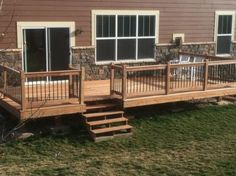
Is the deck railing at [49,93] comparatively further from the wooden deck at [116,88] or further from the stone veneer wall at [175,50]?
the stone veneer wall at [175,50]

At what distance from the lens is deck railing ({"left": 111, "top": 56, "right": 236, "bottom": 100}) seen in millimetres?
11000

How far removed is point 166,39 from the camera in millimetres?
15234

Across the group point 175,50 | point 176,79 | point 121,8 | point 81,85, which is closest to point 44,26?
point 121,8

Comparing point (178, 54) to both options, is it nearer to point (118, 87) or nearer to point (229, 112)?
point (229, 112)

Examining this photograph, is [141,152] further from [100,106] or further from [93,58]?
[93,58]

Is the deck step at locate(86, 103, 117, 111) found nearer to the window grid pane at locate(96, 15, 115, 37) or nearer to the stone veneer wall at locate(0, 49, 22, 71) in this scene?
the stone veneer wall at locate(0, 49, 22, 71)

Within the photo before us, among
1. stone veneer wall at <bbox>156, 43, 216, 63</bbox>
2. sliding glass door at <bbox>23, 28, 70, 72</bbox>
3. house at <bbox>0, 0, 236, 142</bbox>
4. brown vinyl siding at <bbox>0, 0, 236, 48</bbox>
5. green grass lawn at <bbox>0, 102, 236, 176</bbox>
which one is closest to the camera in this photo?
green grass lawn at <bbox>0, 102, 236, 176</bbox>

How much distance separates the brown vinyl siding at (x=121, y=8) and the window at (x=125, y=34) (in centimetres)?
23

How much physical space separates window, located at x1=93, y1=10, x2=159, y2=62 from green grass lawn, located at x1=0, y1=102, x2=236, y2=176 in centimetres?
337

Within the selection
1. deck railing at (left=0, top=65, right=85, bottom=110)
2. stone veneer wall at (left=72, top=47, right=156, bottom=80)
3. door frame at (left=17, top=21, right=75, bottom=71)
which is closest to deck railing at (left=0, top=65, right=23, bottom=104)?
deck railing at (left=0, top=65, right=85, bottom=110)

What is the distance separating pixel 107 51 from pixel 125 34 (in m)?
0.85

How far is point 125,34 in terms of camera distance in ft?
46.6

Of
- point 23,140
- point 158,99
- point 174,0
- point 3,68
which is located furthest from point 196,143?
point 174,0

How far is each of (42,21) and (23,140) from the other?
423cm
